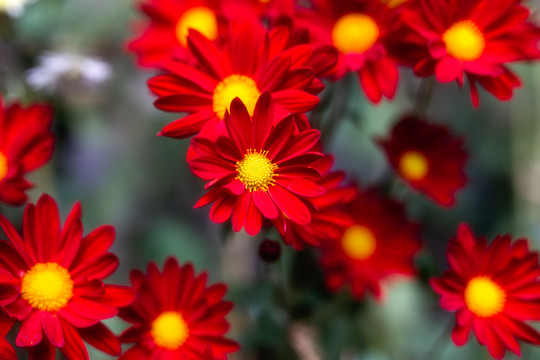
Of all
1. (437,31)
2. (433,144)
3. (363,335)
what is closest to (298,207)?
(437,31)

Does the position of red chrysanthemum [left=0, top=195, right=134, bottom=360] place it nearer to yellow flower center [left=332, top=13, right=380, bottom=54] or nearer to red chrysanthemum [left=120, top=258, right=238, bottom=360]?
red chrysanthemum [left=120, top=258, right=238, bottom=360]

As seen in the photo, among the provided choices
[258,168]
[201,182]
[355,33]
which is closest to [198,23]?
[355,33]

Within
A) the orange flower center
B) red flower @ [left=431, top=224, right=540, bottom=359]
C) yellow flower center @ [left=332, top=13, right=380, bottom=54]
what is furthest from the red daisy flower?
red flower @ [left=431, top=224, right=540, bottom=359]

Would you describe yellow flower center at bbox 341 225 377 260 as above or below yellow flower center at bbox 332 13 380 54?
below

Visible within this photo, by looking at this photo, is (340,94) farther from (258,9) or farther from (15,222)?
(15,222)

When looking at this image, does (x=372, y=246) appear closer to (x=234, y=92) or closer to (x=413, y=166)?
(x=413, y=166)

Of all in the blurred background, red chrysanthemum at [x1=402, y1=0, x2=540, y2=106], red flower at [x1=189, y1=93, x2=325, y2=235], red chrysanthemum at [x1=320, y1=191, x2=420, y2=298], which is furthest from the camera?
the blurred background
